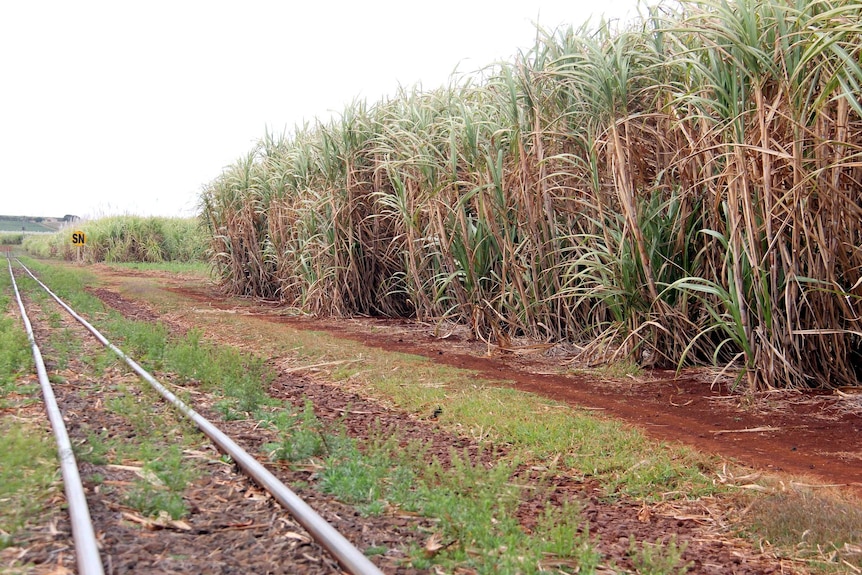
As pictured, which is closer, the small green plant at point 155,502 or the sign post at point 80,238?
the small green plant at point 155,502

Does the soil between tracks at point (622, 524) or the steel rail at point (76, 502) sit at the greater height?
the steel rail at point (76, 502)

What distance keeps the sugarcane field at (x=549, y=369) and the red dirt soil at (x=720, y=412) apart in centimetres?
3

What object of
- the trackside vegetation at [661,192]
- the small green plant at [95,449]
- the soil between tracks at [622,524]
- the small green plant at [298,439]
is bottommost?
the soil between tracks at [622,524]

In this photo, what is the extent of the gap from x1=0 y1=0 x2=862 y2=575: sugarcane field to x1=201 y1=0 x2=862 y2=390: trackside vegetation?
0.03 meters

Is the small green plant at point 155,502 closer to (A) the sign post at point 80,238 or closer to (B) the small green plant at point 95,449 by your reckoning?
(B) the small green plant at point 95,449

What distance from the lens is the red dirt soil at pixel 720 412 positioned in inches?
172

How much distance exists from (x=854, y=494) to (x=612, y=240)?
366cm

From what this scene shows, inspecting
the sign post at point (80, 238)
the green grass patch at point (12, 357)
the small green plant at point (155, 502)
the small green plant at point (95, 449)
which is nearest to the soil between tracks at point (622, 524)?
the small green plant at point (155, 502)

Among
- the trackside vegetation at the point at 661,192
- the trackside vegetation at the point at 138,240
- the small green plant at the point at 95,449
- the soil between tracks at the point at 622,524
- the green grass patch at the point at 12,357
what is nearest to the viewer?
the soil between tracks at the point at 622,524

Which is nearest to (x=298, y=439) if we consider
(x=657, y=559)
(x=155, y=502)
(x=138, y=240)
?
(x=155, y=502)

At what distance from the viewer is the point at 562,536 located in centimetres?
307

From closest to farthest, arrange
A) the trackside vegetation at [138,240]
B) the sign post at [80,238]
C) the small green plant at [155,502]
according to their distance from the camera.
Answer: the small green plant at [155,502] < the sign post at [80,238] < the trackside vegetation at [138,240]

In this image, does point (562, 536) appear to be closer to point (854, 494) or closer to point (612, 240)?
point (854, 494)

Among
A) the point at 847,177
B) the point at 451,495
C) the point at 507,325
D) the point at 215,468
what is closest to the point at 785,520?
the point at 451,495
